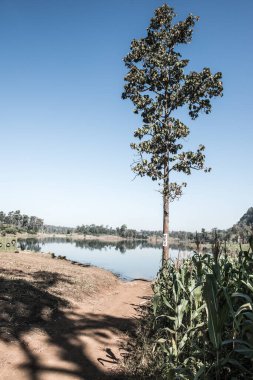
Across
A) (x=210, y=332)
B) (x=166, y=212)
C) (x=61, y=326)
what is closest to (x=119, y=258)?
(x=166, y=212)

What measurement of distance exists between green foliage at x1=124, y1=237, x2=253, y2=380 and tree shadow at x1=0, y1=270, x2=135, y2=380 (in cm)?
93

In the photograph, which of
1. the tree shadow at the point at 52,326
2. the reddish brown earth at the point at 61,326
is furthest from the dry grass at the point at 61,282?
the tree shadow at the point at 52,326

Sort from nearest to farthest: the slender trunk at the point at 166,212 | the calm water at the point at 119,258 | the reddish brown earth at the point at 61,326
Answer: the reddish brown earth at the point at 61,326 → the slender trunk at the point at 166,212 → the calm water at the point at 119,258

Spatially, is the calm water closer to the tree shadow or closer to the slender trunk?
the slender trunk

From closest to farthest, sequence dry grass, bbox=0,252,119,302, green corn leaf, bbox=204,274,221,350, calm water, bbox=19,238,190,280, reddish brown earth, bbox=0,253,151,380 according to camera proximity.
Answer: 1. green corn leaf, bbox=204,274,221,350
2. reddish brown earth, bbox=0,253,151,380
3. dry grass, bbox=0,252,119,302
4. calm water, bbox=19,238,190,280

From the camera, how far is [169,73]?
64.6 feet

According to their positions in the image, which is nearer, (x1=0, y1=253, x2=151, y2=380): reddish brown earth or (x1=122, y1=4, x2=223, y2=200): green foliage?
(x1=0, y1=253, x2=151, y2=380): reddish brown earth

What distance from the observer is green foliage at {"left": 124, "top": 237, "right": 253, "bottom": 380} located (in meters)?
3.87

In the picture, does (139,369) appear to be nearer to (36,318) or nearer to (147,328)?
(147,328)

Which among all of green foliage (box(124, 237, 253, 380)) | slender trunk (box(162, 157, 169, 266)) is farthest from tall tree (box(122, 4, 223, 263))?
green foliage (box(124, 237, 253, 380))

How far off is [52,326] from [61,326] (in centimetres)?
25

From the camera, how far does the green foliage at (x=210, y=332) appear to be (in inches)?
152

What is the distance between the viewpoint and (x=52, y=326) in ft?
30.3

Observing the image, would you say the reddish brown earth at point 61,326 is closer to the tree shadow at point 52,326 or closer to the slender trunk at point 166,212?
the tree shadow at point 52,326
